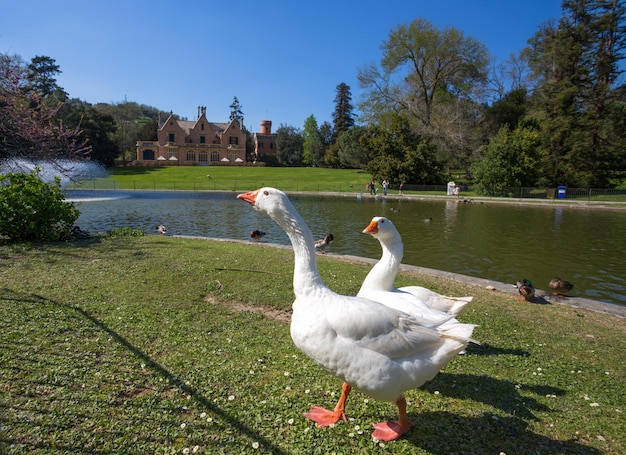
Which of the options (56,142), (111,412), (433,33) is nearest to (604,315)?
(111,412)

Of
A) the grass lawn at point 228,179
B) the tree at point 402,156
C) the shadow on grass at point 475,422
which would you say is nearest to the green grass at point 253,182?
the grass lawn at point 228,179

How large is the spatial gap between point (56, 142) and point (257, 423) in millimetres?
8168

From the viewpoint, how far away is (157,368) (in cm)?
417

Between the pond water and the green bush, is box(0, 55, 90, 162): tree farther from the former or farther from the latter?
the pond water

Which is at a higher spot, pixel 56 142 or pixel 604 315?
pixel 56 142

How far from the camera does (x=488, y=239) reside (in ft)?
55.1

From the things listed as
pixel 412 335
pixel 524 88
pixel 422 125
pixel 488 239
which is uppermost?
pixel 524 88

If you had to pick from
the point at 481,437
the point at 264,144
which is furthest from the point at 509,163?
the point at 264,144

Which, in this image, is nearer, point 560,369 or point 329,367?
point 329,367

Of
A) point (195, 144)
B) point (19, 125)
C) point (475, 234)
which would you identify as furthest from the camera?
point (195, 144)

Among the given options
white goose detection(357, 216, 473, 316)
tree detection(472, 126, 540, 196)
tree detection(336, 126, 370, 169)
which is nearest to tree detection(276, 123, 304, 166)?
tree detection(336, 126, 370, 169)

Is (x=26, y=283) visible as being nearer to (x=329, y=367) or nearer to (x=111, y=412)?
(x=111, y=412)

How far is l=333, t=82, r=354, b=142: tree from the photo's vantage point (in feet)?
302

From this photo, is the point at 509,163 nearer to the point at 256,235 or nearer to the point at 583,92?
the point at 583,92
